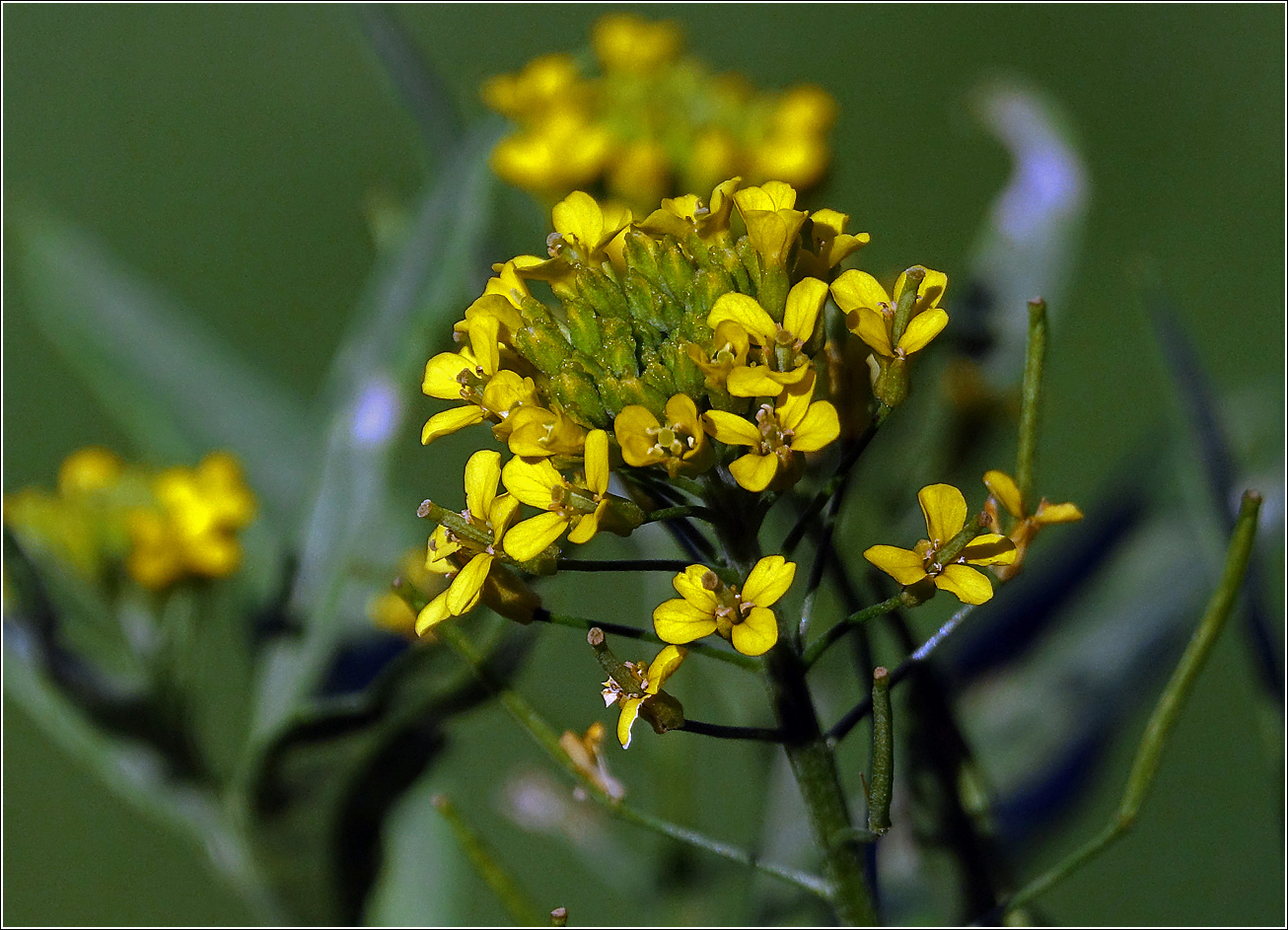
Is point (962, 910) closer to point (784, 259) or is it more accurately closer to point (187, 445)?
point (784, 259)

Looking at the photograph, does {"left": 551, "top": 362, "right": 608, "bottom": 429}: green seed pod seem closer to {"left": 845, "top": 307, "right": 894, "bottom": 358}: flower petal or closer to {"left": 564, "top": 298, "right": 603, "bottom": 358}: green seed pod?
{"left": 564, "top": 298, "right": 603, "bottom": 358}: green seed pod

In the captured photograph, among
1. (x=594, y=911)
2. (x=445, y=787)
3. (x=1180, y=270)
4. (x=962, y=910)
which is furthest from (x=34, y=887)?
(x=1180, y=270)

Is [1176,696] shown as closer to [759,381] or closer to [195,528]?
[759,381]

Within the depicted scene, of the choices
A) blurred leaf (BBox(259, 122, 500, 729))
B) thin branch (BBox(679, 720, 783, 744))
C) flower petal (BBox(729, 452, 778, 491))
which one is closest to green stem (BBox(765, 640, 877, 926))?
Result: thin branch (BBox(679, 720, 783, 744))

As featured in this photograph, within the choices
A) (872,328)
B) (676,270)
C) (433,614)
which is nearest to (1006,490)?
(872,328)

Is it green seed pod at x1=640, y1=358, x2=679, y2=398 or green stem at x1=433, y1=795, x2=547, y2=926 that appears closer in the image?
green seed pod at x1=640, y1=358, x2=679, y2=398

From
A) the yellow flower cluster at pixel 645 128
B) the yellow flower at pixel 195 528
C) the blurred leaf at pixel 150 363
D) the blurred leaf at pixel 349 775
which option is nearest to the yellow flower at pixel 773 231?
the blurred leaf at pixel 349 775
